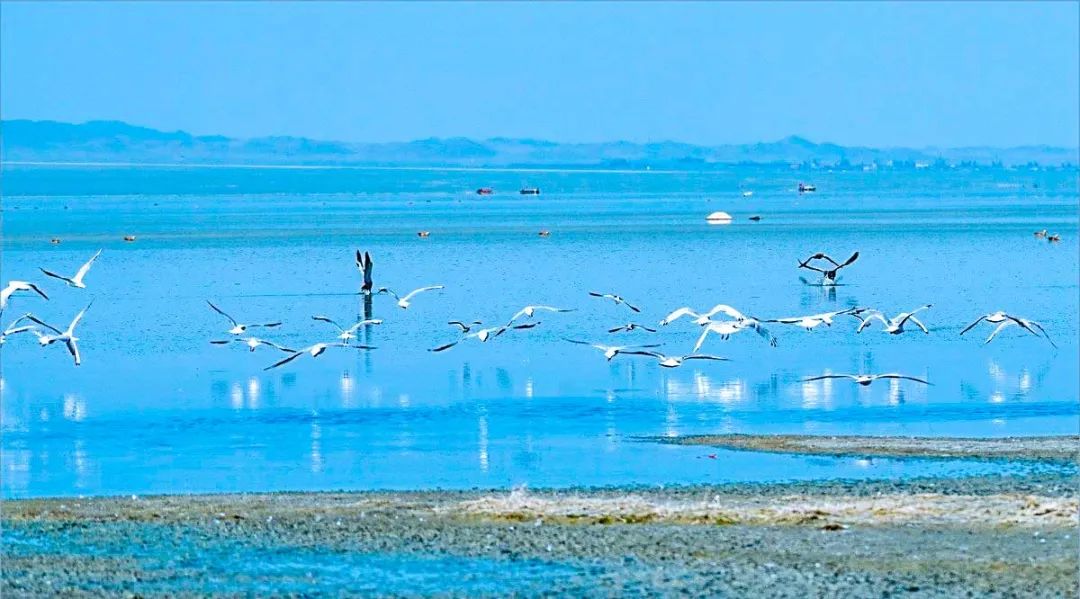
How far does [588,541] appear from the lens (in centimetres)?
1515

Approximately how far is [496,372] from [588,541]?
15.1 metres

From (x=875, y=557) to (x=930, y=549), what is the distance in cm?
54

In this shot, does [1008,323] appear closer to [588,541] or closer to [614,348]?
[614,348]

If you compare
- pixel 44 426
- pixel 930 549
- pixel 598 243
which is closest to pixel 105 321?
pixel 44 426

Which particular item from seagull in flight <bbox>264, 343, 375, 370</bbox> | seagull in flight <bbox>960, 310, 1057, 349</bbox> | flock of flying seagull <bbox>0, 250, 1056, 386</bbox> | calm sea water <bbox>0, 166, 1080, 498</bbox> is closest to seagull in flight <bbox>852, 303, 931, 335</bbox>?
flock of flying seagull <bbox>0, 250, 1056, 386</bbox>

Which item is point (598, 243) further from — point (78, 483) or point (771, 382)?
point (78, 483)

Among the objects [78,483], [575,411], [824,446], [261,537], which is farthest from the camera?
[575,411]

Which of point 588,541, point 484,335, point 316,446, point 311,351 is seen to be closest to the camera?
point 588,541

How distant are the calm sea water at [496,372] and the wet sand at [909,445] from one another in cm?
59

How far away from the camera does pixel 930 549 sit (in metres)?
14.6

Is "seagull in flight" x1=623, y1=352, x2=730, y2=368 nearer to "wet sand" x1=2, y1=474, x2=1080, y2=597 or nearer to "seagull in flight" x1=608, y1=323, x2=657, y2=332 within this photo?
"seagull in flight" x1=608, y1=323, x2=657, y2=332

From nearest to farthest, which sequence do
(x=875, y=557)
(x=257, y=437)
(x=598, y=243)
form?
(x=875, y=557) < (x=257, y=437) < (x=598, y=243)

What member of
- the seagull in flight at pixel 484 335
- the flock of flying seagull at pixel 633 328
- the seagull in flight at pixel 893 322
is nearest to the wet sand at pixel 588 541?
the flock of flying seagull at pixel 633 328

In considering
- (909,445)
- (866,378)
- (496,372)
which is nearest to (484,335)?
(496,372)
